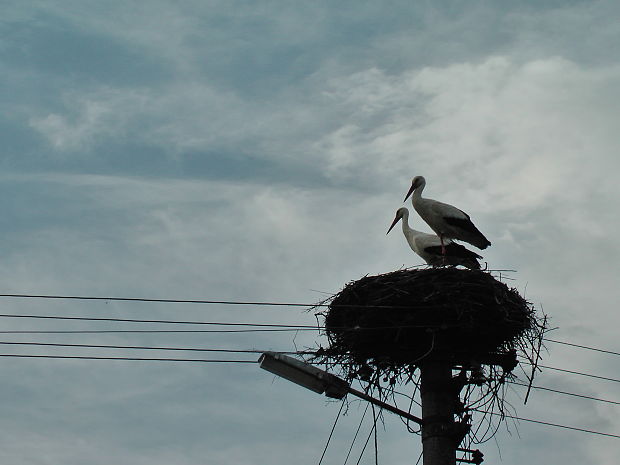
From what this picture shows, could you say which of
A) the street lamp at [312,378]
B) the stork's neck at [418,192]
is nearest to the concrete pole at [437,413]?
the street lamp at [312,378]

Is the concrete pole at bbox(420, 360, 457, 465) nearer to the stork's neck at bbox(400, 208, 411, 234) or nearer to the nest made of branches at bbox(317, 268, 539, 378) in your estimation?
the nest made of branches at bbox(317, 268, 539, 378)

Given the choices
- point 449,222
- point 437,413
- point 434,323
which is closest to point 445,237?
point 449,222

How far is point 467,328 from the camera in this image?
26.3ft

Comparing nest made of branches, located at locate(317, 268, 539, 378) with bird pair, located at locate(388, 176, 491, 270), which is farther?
bird pair, located at locate(388, 176, 491, 270)

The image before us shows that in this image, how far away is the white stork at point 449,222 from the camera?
1182cm

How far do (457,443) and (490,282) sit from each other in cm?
214

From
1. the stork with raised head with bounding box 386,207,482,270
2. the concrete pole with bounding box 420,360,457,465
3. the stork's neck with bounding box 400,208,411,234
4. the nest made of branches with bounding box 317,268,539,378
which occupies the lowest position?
the concrete pole with bounding box 420,360,457,465

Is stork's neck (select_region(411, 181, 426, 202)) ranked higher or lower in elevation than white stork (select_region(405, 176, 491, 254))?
higher

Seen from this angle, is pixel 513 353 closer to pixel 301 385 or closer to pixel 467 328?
pixel 467 328

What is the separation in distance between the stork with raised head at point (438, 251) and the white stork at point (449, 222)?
0.11 m

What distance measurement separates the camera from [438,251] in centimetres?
1193

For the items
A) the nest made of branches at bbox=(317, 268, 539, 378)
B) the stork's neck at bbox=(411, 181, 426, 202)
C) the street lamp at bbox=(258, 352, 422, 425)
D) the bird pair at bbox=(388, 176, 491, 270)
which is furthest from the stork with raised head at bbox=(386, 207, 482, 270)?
the street lamp at bbox=(258, 352, 422, 425)

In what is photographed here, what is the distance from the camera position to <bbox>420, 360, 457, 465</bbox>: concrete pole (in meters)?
A: 7.05

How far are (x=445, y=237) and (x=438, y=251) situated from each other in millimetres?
242
